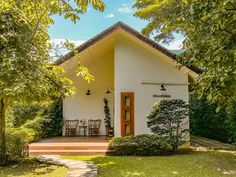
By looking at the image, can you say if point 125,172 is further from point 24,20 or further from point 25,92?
point 24,20

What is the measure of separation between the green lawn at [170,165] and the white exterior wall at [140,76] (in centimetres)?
262

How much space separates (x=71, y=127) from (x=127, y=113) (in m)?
4.40

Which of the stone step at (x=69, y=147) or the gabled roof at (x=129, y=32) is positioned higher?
the gabled roof at (x=129, y=32)

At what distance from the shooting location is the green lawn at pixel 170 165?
7.04m

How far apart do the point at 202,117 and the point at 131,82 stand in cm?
630

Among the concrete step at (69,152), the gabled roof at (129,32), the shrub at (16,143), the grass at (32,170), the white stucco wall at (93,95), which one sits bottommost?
the grass at (32,170)

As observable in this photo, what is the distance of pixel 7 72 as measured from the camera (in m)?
6.44

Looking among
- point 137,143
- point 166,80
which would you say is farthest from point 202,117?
point 137,143

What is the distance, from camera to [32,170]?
24.3ft

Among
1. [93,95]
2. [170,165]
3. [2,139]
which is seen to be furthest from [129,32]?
[2,139]

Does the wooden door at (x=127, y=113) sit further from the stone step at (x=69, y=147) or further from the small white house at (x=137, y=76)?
the stone step at (x=69, y=147)

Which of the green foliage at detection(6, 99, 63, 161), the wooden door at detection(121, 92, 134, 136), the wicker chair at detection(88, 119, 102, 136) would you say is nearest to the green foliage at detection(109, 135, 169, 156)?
the wooden door at detection(121, 92, 134, 136)

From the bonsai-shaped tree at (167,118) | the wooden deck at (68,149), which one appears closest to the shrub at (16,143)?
the wooden deck at (68,149)

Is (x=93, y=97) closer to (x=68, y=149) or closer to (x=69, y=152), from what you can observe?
(x=68, y=149)
